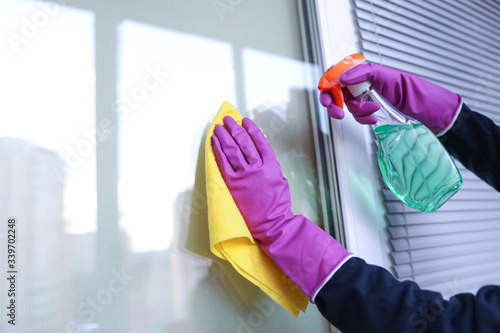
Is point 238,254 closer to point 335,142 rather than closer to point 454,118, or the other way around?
point 335,142

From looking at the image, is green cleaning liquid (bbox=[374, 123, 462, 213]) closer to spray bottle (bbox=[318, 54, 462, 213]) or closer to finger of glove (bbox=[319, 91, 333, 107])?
spray bottle (bbox=[318, 54, 462, 213])

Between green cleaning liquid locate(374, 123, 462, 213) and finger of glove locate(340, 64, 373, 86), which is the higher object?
finger of glove locate(340, 64, 373, 86)

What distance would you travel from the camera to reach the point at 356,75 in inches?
27.9

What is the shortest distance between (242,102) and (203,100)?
0.09 metres

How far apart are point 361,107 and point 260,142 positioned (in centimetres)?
23

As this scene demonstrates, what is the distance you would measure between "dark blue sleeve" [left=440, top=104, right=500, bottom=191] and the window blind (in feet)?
0.51

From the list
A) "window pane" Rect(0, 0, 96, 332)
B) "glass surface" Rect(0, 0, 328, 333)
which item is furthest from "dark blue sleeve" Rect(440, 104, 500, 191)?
"window pane" Rect(0, 0, 96, 332)

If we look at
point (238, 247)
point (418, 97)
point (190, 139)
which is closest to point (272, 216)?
point (238, 247)

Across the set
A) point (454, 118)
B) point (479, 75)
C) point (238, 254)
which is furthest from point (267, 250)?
point (479, 75)

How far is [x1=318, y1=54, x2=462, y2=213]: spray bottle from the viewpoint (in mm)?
639

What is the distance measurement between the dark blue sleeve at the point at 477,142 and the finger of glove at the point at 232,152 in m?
0.53

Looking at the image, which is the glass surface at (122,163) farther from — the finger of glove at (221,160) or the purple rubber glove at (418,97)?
the purple rubber glove at (418,97)

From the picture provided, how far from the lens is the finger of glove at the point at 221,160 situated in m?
0.61

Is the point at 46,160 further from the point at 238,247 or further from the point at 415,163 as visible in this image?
the point at 415,163
